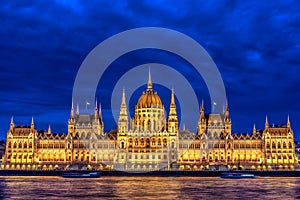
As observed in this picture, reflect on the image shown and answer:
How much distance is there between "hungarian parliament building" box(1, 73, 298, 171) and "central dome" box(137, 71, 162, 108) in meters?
10.8

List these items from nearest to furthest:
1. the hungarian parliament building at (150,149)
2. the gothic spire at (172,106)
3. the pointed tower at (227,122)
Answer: the hungarian parliament building at (150,149), the pointed tower at (227,122), the gothic spire at (172,106)

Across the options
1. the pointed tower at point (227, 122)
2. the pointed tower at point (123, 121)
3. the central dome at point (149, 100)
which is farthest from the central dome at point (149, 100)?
the pointed tower at point (227, 122)

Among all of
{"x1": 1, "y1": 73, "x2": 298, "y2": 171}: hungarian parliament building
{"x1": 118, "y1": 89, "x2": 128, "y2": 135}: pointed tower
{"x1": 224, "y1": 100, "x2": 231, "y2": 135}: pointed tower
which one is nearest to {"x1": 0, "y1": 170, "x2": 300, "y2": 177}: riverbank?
{"x1": 1, "y1": 73, "x2": 298, "y2": 171}: hungarian parliament building

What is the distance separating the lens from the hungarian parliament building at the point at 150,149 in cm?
16562

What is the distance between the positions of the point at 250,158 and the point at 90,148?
159ft

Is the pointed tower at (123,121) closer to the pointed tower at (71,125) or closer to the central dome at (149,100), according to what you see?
the central dome at (149,100)

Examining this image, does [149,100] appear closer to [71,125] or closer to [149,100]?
[149,100]

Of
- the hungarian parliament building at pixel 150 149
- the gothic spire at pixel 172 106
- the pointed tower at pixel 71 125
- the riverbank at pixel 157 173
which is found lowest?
the riverbank at pixel 157 173

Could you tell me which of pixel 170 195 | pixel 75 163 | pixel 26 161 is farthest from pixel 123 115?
pixel 170 195

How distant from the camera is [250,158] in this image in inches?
6639

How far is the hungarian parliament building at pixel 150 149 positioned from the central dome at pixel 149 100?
35.5ft

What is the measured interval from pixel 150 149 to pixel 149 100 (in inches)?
861

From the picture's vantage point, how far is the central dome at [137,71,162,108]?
7165 inches

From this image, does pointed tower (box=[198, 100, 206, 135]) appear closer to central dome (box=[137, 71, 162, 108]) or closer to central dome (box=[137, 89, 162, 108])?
central dome (box=[137, 71, 162, 108])
